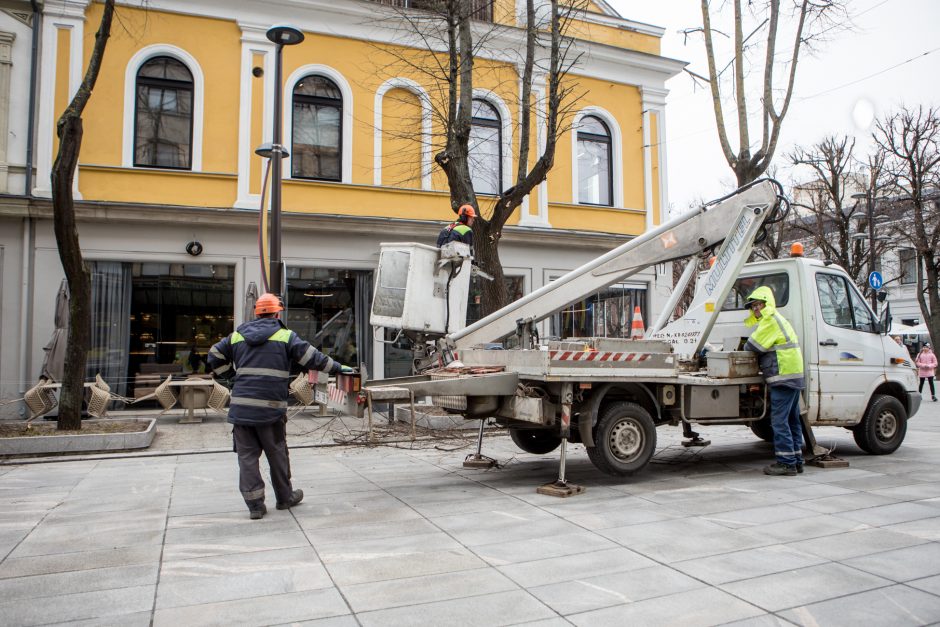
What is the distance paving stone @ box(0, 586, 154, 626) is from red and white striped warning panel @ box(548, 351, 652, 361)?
3.76 metres

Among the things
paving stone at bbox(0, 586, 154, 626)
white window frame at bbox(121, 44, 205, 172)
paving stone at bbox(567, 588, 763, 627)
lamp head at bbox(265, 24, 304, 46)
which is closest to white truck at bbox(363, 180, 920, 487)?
paving stone at bbox(0, 586, 154, 626)

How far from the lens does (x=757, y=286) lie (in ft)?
28.1

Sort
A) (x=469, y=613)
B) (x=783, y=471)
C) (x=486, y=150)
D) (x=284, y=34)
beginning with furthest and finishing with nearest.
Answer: (x=486, y=150)
(x=284, y=34)
(x=783, y=471)
(x=469, y=613)

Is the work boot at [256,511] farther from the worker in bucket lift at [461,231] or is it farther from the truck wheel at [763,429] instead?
the truck wheel at [763,429]

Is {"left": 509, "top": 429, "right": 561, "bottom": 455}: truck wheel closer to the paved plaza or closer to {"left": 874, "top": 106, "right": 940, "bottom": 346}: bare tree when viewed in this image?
the paved plaza

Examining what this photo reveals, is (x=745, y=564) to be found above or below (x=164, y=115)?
below

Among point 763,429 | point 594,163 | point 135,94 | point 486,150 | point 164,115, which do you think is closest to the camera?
point 763,429

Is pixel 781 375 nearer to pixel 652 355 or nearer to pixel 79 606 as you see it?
pixel 652 355

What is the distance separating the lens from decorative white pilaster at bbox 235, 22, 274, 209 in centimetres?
1422

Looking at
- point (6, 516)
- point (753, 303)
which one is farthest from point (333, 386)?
point (753, 303)

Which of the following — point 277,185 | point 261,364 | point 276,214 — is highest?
point 277,185

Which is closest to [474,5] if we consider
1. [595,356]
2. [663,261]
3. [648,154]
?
[648,154]

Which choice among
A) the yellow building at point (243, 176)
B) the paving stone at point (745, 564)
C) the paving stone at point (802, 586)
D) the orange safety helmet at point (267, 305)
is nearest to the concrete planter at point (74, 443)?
the yellow building at point (243, 176)

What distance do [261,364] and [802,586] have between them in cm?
418
